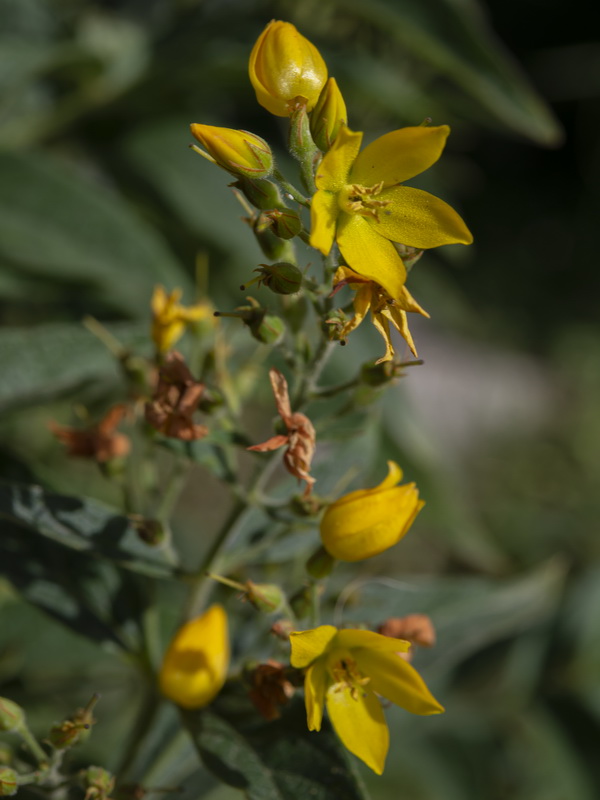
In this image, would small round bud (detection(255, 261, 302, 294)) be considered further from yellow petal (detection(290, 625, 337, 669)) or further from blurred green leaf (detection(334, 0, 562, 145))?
blurred green leaf (detection(334, 0, 562, 145))

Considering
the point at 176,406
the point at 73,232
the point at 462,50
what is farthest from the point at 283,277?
the point at 462,50

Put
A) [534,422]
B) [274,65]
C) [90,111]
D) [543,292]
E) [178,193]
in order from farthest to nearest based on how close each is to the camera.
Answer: [543,292], [534,422], [90,111], [178,193], [274,65]

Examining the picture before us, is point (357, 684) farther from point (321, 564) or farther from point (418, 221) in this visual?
point (418, 221)

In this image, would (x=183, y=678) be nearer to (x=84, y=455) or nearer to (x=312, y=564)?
(x=312, y=564)

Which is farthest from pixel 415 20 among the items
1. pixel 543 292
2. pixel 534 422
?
pixel 543 292

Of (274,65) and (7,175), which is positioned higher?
(274,65)

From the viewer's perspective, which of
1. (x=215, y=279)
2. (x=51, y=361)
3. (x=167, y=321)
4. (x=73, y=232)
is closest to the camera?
(x=167, y=321)
